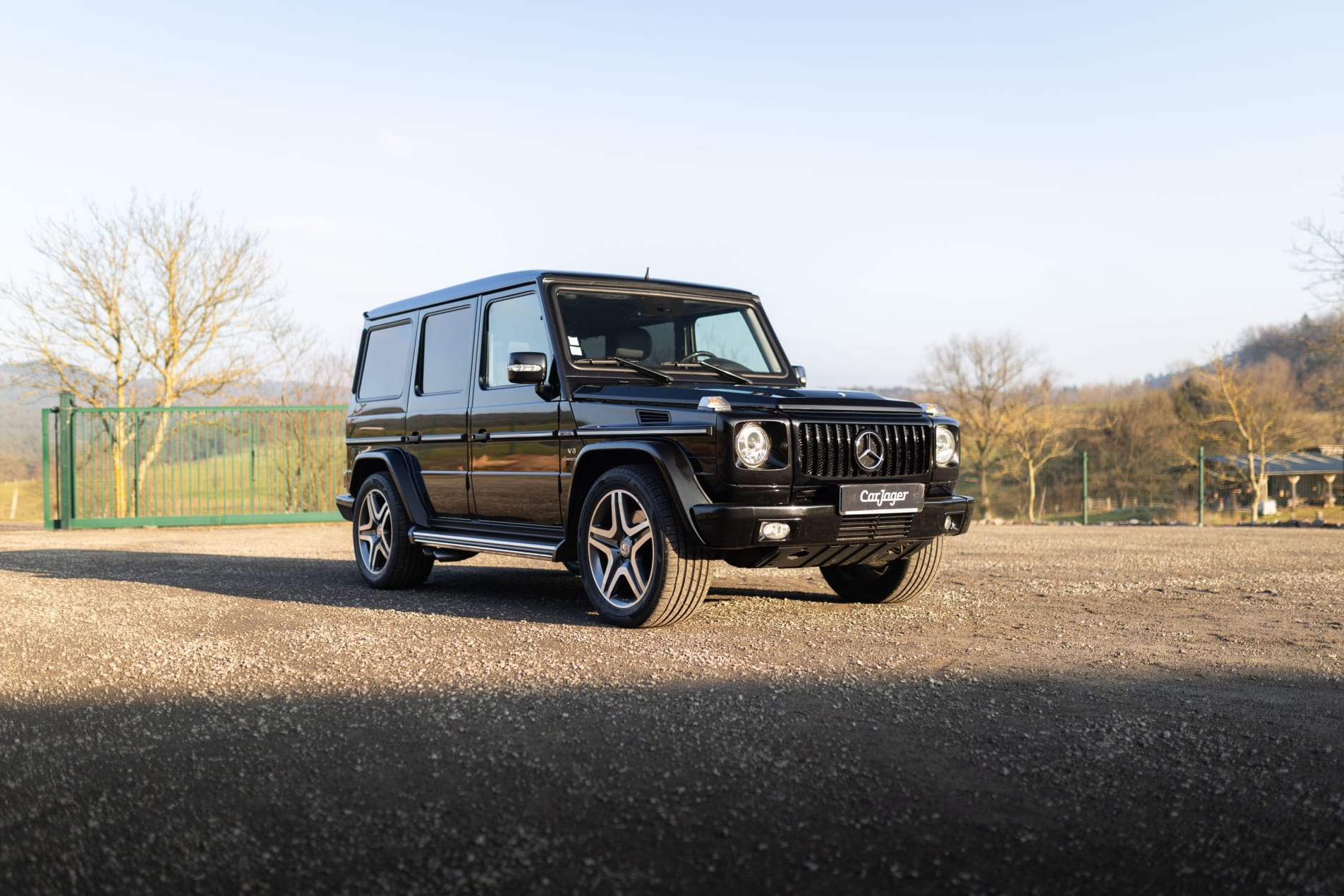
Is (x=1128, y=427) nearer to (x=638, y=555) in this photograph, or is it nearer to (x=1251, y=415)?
(x=1251, y=415)

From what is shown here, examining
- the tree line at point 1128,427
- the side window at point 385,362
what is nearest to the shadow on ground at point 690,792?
the side window at point 385,362

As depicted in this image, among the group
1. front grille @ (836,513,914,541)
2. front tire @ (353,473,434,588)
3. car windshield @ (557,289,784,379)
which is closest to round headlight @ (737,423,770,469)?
front grille @ (836,513,914,541)

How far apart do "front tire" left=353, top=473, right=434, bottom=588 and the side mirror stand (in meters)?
2.15

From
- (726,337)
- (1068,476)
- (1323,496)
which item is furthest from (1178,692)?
(1323,496)

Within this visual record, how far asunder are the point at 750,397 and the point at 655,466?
654 mm

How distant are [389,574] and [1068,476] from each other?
5151 centimetres

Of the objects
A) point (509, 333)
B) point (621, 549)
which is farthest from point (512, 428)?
point (621, 549)

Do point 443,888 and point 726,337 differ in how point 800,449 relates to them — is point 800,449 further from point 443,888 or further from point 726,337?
point 443,888

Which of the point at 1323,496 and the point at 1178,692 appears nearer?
the point at 1178,692

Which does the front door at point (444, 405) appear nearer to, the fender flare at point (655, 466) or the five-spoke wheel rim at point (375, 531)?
the five-spoke wheel rim at point (375, 531)

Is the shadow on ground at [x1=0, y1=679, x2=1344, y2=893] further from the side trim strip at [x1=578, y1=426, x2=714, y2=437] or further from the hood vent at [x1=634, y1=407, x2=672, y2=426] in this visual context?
the hood vent at [x1=634, y1=407, x2=672, y2=426]

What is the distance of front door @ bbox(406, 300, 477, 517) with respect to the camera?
789cm

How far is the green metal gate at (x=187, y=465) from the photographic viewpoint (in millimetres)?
17703

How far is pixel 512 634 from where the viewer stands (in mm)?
6020
